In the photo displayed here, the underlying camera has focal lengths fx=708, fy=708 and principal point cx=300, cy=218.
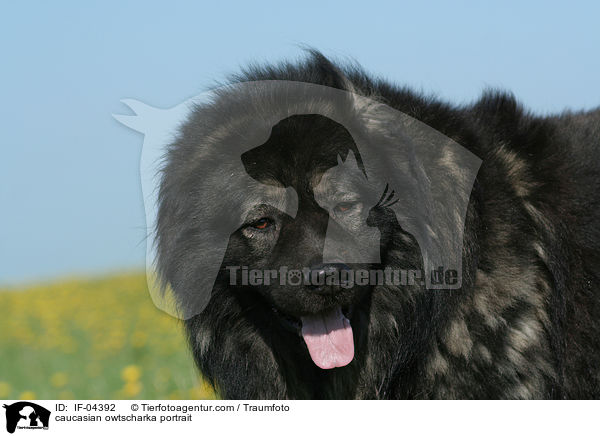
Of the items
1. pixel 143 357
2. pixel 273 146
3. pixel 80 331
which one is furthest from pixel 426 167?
pixel 80 331

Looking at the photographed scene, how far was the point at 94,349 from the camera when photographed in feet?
28.3

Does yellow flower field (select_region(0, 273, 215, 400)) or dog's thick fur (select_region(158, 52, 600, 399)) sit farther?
yellow flower field (select_region(0, 273, 215, 400))

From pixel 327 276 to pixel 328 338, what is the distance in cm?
48

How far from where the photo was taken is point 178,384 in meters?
5.76

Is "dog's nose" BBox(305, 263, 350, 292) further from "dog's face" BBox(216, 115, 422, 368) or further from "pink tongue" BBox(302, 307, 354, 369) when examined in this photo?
"pink tongue" BBox(302, 307, 354, 369)

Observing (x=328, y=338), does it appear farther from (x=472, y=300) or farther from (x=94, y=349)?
(x=94, y=349)

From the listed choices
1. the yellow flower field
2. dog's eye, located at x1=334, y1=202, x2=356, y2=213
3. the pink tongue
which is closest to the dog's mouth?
the pink tongue

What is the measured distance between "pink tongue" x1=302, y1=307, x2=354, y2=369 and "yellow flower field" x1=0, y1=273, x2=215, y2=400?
1.00 meters

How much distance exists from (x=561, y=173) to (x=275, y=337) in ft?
6.20

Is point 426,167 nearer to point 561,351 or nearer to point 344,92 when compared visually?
point 344,92

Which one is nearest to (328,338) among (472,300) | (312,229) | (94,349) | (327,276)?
(327,276)


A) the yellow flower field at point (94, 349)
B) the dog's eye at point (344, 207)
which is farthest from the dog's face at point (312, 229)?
the yellow flower field at point (94, 349)

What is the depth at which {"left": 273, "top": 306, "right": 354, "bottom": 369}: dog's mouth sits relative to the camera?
3.74 meters

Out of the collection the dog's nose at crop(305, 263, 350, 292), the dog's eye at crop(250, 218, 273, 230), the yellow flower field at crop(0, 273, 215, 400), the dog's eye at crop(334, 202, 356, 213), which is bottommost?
the yellow flower field at crop(0, 273, 215, 400)
